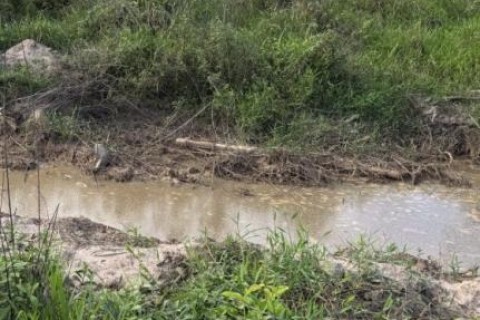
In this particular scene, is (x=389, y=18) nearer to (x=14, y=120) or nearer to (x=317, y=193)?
(x=317, y=193)

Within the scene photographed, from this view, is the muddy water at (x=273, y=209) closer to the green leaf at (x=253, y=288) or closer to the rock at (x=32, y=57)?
the rock at (x=32, y=57)

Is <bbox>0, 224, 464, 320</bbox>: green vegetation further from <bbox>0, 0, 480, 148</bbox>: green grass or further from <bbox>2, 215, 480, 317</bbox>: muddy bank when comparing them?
<bbox>0, 0, 480, 148</bbox>: green grass

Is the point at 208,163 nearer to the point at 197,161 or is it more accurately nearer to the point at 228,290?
the point at 197,161

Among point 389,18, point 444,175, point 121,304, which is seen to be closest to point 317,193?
point 444,175

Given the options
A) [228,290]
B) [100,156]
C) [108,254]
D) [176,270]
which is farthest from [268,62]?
[228,290]

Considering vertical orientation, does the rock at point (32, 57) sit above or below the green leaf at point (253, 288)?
above

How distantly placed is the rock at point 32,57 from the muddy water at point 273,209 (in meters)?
1.43

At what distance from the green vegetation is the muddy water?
1159 millimetres

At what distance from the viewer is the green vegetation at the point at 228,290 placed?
3.07 m

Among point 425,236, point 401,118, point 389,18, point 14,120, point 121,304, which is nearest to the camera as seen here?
point 121,304

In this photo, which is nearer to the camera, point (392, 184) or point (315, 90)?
point (392, 184)

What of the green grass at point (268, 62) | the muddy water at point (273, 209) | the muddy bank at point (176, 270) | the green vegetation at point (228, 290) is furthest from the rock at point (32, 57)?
the green vegetation at point (228, 290)

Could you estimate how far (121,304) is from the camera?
3.14 metres

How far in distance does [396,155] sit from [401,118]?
61 cm
